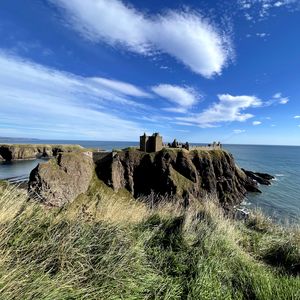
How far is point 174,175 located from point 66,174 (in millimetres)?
24023

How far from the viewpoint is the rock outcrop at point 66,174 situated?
132 feet

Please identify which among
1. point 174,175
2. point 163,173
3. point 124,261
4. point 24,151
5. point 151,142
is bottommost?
point 24,151

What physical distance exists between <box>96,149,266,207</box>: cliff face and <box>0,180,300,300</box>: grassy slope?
4685 cm

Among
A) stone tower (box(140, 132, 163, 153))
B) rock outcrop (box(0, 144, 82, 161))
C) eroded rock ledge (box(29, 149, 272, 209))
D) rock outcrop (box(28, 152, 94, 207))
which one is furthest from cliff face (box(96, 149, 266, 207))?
rock outcrop (box(0, 144, 82, 161))

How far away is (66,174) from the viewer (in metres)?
44.9

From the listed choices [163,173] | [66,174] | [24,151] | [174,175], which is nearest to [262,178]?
[174,175]

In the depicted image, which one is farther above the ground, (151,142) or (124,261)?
(151,142)

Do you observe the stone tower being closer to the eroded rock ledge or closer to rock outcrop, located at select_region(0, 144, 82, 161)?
the eroded rock ledge

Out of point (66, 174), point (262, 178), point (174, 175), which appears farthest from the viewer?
point (262, 178)

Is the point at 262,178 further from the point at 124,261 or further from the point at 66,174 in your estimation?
the point at 124,261

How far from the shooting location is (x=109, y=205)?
25.1ft

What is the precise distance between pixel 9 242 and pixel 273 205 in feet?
168

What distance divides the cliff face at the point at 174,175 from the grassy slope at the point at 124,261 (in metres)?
46.8

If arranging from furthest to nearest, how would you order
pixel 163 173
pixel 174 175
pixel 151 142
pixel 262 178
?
pixel 262 178, pixel 151 142, pixel 174 175, pixel 163 173
